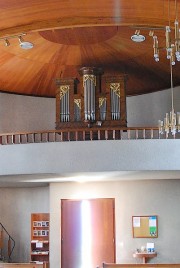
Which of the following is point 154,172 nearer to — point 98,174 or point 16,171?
point 98,174

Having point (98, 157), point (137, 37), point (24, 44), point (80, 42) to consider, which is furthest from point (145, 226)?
point (24, 44)

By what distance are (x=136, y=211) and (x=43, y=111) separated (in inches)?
161

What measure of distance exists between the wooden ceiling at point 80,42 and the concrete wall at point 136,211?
2.82 m

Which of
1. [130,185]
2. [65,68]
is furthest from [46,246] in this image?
[65,68]

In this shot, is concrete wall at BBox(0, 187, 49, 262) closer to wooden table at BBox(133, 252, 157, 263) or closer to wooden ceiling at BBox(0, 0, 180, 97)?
wooden ceiling at BBox(0, 0, 180, 97)

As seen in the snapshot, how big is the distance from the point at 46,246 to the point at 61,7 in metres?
7.08

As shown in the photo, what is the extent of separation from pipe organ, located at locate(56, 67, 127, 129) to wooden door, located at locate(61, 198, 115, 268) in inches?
83.4

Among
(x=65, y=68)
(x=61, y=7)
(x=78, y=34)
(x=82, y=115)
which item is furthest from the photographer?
(x=65, y=68)

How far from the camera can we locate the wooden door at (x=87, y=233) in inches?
488

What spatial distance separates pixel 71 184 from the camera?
12.7m

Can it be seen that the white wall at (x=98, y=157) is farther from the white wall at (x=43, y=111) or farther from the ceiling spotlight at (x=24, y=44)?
the white wall at (x=43, y=111)

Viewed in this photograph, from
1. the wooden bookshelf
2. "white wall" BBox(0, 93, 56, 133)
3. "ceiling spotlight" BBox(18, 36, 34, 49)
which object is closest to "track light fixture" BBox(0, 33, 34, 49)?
"ceiling spotlight" BBox(18, 36, 34, 49)

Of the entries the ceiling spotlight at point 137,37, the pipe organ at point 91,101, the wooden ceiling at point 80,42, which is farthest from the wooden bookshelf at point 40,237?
the ceiling spotlight at point 137,37

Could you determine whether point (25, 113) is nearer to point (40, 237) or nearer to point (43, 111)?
point (43, 111)
